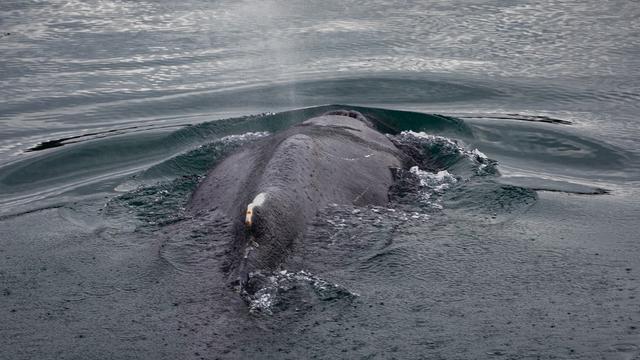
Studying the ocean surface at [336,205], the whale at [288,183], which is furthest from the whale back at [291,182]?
the ocean surface at [336,205]

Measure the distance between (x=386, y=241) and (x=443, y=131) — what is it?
536 cm

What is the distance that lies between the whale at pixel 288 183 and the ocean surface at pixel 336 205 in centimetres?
18

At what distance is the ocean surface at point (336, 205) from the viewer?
678cm

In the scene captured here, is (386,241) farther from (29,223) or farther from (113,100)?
(113,100)

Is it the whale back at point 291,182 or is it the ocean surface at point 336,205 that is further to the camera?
the whale back at point 291,182

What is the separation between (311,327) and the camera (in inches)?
264

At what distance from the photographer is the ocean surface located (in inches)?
267

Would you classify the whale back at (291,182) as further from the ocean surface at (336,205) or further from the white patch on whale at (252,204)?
the ocean surface at (336,205)

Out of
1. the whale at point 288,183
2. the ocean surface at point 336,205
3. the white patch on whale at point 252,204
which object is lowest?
the ocean surface at point 336,205

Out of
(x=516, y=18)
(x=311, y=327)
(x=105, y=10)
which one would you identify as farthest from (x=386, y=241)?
(x=105, y=10)

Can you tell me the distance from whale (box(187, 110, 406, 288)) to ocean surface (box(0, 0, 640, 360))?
18 centimetres

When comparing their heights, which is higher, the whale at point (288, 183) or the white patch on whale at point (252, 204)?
the white patch on whale at point (252, 204)

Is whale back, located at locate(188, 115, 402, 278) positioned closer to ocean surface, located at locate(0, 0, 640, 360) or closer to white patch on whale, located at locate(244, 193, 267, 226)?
white patch on whale, located at locate(244, 193, 267, 226)

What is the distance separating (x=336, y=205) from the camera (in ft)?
28.8
